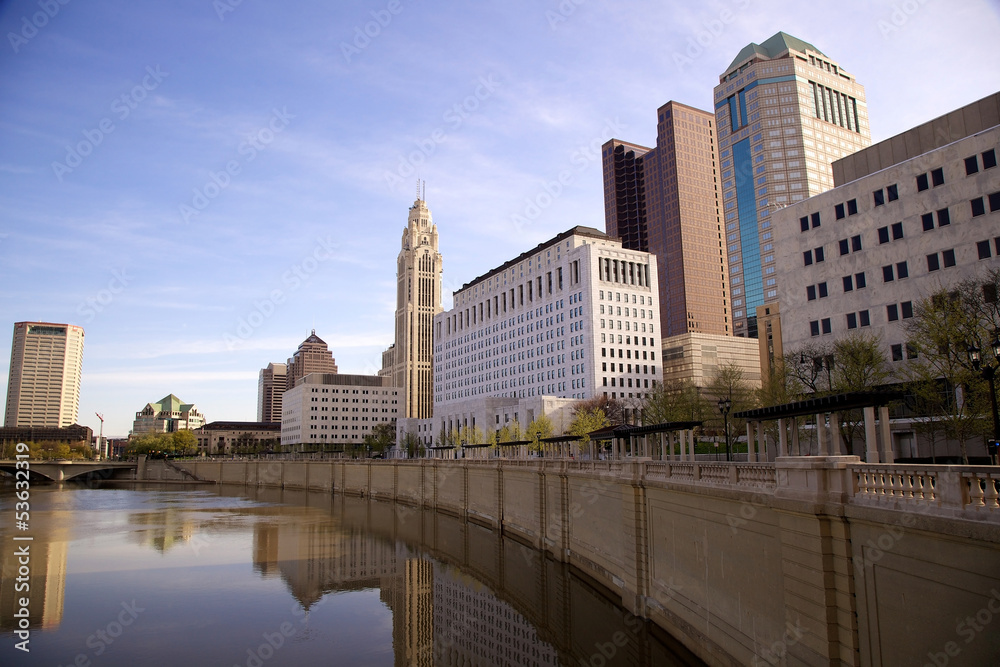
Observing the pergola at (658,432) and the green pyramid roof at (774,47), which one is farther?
the green pyramid roof at (774,47)

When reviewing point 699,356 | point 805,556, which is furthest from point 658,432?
point 699,356

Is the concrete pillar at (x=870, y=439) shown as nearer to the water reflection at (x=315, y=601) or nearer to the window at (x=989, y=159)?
the water reflection at (x=315, y=601)

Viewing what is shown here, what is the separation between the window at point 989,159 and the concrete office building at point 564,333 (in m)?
82.8

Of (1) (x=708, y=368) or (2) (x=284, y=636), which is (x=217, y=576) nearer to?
(2) (x=284, y=636)

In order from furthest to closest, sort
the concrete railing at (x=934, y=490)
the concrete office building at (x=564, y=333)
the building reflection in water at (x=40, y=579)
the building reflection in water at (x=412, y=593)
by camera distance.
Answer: the concrete office building at (x=564, y=333) < the building reflection in water at (x=40, y=579) < the building reflection in water at (x=412, y=593) < the concrete railing at (x=934, y=490)

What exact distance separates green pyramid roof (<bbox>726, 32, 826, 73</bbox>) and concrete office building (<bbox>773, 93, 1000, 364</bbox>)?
5666 inches

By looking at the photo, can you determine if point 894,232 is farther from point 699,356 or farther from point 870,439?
point 699,356

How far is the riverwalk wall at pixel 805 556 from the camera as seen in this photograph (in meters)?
12.7

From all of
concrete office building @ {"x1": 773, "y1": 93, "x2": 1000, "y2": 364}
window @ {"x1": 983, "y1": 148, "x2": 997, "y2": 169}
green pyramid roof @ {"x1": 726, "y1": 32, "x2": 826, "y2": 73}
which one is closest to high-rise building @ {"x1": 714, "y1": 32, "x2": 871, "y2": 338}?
green pyramid roof @ {"x1": 726, "y1": 32, "x2": 826, "y2": 73}

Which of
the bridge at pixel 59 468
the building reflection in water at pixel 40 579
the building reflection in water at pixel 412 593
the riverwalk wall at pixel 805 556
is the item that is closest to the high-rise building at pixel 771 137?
the building reflection in water at pixel 412 593

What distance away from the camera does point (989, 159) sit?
49.5m

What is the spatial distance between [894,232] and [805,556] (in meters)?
48.2

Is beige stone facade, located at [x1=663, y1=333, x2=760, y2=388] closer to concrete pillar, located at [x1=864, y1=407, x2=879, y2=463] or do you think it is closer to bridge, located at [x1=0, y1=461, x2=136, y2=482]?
concrete pillar, located at [x1=864, y1=407, x2=879, y2=463]

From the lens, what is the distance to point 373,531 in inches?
2699
